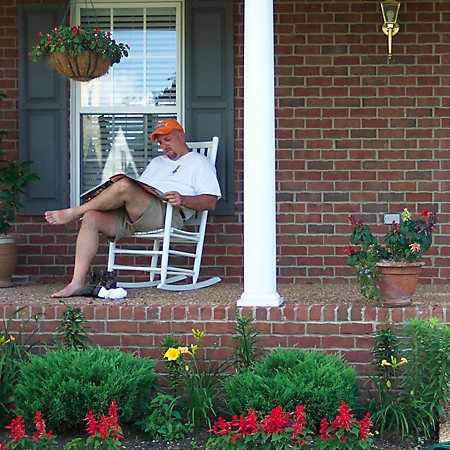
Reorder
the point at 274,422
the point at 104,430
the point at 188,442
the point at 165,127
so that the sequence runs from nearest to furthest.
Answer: the point at 104,430 → the point at 274,422 → the point at 188,442 → the point at 165,127

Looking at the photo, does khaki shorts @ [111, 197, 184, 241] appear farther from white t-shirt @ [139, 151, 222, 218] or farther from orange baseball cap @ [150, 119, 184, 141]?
orange baseball cap @ [150, 119, 184, 141]

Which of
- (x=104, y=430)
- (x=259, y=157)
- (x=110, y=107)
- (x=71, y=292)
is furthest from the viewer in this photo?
(x=110, y=107)

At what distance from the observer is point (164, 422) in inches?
149

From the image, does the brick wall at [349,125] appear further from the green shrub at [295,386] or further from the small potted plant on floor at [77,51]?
the green shrub at [295,386]

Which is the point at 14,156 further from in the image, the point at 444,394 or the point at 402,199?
the point at 444,394

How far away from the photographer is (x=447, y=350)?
3736 mm

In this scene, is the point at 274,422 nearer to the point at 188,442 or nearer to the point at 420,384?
the point at 188,442

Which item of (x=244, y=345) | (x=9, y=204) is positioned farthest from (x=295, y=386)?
(x=9, y=204)

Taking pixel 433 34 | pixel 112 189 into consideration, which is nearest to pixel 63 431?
pixel 112 189

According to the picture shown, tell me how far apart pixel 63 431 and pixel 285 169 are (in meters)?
2.53

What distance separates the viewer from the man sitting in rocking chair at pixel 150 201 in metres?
4.65

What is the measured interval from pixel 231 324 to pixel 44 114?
2.31 meters

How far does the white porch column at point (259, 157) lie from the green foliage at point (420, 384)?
78 cm

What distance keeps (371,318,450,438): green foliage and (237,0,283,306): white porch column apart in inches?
30.8
